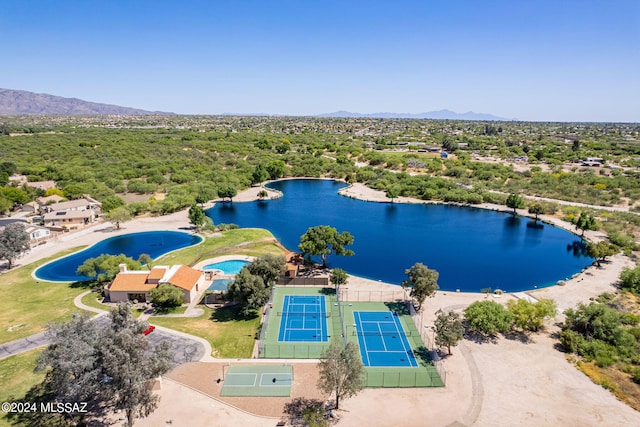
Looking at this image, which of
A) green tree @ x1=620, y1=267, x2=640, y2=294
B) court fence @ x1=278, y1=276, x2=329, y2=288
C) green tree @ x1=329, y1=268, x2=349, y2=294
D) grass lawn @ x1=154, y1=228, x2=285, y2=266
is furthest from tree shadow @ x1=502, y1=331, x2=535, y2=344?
grass lawn @ x1=154, y1=228, x2=285, y2=266

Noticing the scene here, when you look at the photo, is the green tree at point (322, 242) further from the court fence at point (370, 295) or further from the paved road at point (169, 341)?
the paved road at point (169, 341)

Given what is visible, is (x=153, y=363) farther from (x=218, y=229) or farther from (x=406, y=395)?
(x=218, y=229)

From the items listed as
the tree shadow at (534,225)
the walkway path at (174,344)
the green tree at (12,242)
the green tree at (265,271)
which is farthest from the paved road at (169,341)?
the tree shadow at (534,225)

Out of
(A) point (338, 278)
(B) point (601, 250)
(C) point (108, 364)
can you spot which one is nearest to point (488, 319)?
(A) point (338, 278)

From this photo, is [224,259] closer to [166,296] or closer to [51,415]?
[166,296]

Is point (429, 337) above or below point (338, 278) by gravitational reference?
below

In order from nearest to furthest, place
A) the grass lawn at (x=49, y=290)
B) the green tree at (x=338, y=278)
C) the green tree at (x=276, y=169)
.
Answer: the grass lawn at (x=49, y=290) < the green tree at (x=338, y=278) < the green tree at (x=276, y=169)

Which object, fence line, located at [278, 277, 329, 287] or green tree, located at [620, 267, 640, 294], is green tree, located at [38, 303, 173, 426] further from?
green tree, located at [620, 267, 640, 294]
